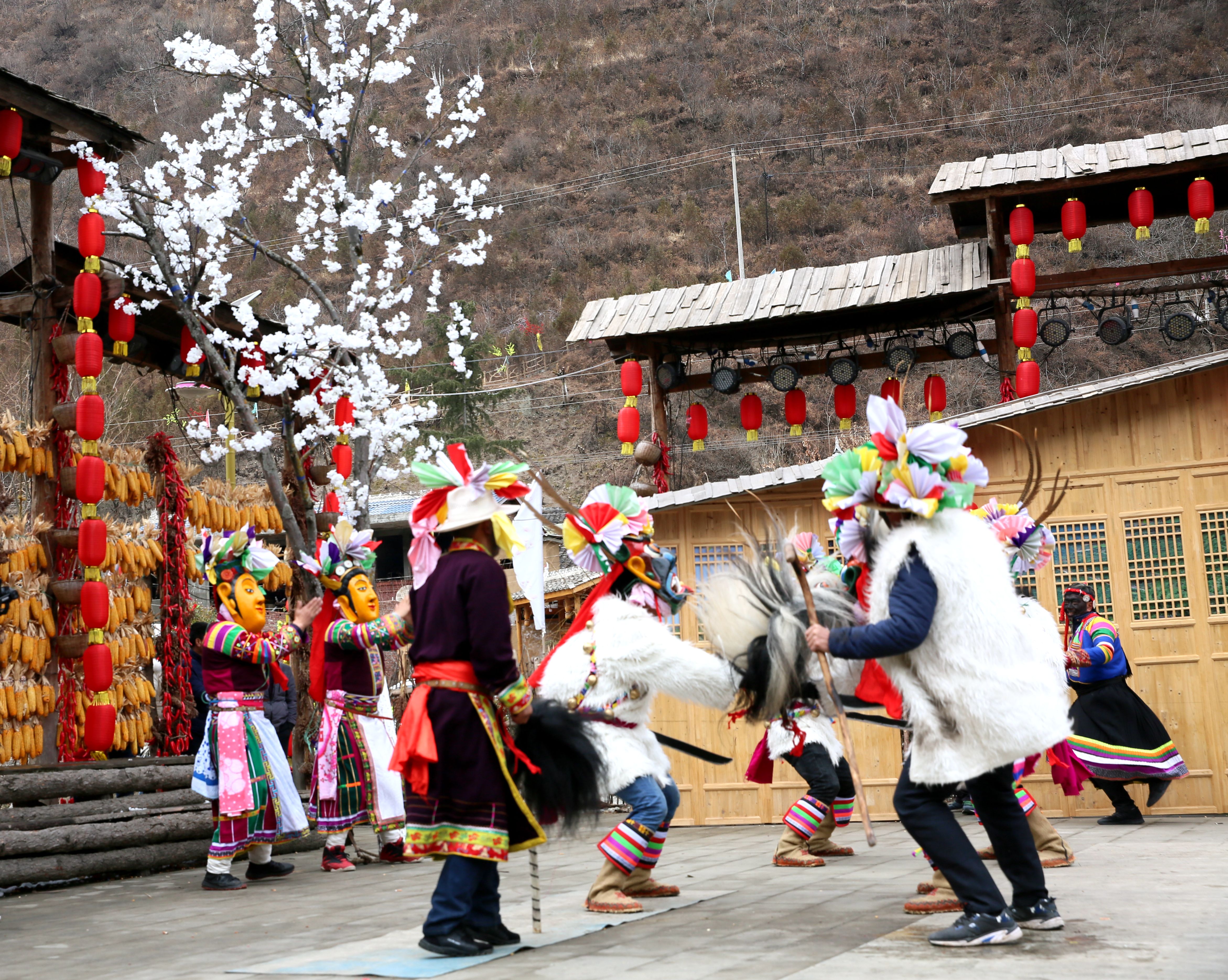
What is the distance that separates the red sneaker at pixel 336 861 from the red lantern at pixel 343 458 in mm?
5623

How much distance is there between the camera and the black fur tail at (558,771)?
16.2 feet

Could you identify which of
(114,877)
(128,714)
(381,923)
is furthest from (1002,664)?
(128,714)

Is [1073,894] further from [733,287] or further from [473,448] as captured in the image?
[473,448]

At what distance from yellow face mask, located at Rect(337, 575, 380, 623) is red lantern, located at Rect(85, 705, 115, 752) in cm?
293

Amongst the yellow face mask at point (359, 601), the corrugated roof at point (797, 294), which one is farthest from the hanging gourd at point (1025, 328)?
the yellow face mask at point (359, 601)

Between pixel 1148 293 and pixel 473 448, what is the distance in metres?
20.9

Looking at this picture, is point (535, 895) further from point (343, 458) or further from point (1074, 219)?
point (1074, 219)

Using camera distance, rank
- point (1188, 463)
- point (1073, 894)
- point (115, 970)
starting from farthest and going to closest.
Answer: point (1188, 463) → point (1073, 894) → point (115, 970)

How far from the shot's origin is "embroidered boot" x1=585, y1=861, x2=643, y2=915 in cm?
561

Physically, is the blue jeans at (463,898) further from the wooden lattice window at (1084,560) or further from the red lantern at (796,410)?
the red lantern at (796,410)

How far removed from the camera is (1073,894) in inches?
222

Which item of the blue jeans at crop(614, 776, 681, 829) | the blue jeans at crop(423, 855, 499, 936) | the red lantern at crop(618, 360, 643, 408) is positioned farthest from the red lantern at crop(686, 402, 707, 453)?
the blue jeans at crop(423, 855, 499, 936)

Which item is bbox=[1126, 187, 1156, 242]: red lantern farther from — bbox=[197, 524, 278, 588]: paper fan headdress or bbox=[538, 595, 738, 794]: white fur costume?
bbox=[197, 524, 278, 588]: paper fan headdress

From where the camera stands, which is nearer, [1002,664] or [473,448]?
[1002,664]
